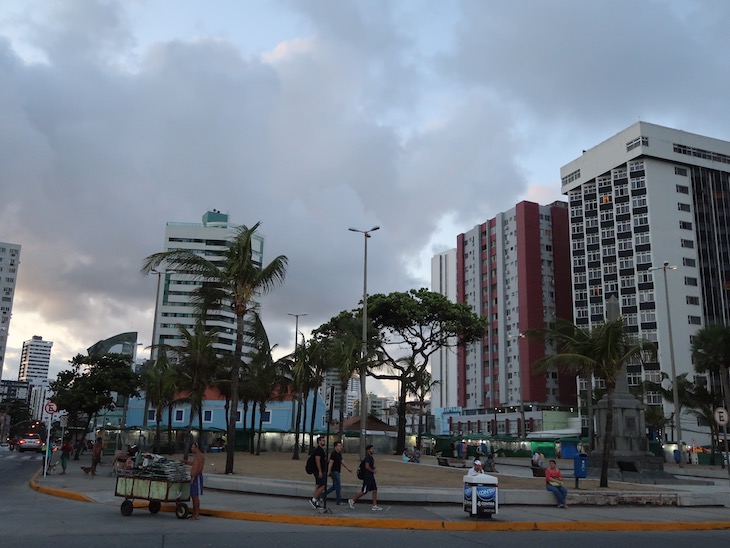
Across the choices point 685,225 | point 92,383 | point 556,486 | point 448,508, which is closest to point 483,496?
point 448,508

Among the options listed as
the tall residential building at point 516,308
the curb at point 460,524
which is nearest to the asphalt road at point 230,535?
the curb at point 460,524

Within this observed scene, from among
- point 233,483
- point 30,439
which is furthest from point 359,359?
point 30,439

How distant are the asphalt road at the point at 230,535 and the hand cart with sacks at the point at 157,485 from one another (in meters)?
0.37

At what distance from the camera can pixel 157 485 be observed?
13.4 meters

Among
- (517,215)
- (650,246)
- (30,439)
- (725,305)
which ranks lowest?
(30,439)

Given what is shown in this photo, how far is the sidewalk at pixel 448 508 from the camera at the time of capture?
529 inches

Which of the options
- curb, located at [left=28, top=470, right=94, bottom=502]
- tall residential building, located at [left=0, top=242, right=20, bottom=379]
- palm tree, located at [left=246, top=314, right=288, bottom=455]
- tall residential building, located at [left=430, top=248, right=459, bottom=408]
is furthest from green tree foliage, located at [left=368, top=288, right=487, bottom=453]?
tall residential building, located at [left=0, top=242, right=20, bottom=379]

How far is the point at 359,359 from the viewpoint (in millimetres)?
38500

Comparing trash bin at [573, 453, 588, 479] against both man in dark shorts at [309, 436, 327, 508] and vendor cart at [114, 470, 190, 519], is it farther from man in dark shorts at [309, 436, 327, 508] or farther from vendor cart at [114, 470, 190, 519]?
vendor cart at [114, 470, 190, 519]

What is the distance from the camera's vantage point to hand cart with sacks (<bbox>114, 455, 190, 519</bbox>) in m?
13.4

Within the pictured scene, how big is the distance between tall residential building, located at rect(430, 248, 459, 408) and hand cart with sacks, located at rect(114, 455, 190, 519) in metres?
107

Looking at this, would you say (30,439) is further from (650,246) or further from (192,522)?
(650,246)

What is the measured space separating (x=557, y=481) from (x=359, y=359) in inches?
892

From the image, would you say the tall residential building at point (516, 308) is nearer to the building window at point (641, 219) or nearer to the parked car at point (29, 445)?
the building window at point (641, 219)
